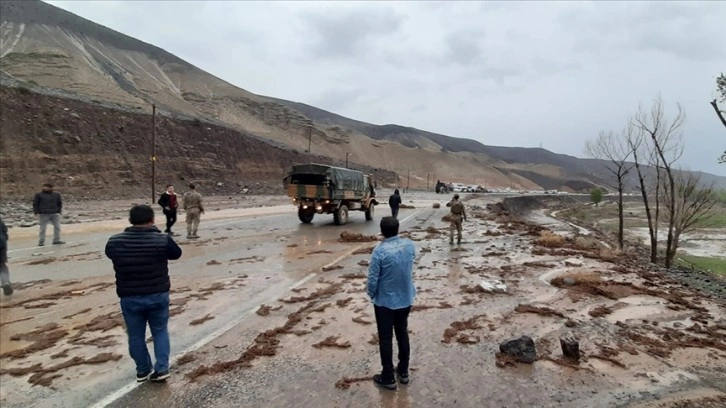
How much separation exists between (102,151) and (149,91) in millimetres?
37520

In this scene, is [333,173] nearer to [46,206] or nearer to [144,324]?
[46,206]

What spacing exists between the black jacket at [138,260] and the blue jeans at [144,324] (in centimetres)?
10

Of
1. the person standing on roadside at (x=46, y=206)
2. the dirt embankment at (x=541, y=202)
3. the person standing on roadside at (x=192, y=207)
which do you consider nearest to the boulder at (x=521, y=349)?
the person standing on roadside at (x=192, y=207)

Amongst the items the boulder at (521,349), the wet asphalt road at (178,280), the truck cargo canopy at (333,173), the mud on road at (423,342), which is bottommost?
the wet asphalt road at (178,280)

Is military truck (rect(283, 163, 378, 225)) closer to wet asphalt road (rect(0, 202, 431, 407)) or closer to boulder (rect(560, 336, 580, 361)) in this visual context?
wet asphalt road (rect(0, 202, 431, 407))

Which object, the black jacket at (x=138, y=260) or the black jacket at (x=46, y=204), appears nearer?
the black jacket at (x=138, y=260)

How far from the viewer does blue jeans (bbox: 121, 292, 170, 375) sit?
14.4ft

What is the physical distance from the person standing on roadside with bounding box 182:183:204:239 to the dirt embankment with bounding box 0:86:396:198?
2203 centimetres

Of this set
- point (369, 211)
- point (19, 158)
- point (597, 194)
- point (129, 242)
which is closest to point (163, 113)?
point (19, 158)

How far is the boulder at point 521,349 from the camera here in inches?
203

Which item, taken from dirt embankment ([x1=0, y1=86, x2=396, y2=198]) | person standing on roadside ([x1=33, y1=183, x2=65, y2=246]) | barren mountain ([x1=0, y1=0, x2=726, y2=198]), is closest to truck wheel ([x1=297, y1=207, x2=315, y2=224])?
person standing on roadside ([x1=33, y1=183, x2=65, y2=246])

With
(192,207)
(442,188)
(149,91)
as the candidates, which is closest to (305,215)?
(192,207)

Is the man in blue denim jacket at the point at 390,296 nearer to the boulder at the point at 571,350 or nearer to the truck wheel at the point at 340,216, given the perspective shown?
the boulder at the point at 571,350

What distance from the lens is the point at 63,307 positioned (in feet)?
23.6
